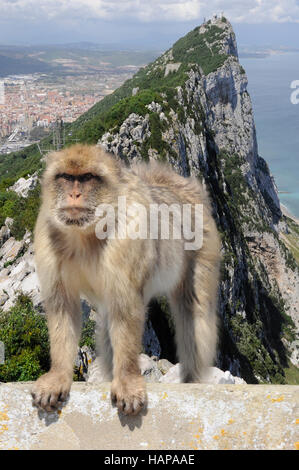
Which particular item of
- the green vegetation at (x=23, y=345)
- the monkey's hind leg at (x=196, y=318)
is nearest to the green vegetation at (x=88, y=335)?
the green vegetation at (x=23, y=345)

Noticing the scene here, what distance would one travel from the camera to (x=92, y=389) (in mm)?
3227

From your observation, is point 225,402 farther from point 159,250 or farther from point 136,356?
point 159,250

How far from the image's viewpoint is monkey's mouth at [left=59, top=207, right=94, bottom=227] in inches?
113

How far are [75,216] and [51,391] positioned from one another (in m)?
1.26

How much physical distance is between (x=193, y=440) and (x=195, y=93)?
4207 centimetres

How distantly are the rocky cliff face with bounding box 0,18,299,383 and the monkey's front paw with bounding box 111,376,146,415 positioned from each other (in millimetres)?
5661

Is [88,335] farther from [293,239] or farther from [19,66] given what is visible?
[19,66]

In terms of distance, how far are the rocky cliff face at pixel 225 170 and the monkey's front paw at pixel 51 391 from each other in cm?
537

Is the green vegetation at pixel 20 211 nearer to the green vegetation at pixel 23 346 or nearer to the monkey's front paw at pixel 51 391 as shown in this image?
the green vegetation at pixel 23 346

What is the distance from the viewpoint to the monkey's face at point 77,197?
2.87 metres

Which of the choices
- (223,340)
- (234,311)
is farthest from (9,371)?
(234,311)

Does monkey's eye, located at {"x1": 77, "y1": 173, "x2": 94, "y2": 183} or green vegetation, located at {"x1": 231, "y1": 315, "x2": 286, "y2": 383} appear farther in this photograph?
green vegetation, located at {"x1": 231, "y1": 315, "x2": 286, "y2": 383}

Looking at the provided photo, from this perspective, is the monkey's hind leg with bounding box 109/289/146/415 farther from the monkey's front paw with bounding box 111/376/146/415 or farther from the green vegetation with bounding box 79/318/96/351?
the green vegetation with bounding box 79/318/96/351

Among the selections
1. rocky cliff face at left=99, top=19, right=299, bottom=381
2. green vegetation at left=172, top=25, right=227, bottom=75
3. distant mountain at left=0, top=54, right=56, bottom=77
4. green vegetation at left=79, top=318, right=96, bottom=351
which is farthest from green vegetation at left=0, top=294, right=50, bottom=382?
distant mountain at left=0, top=54, right=56, bottom=77
